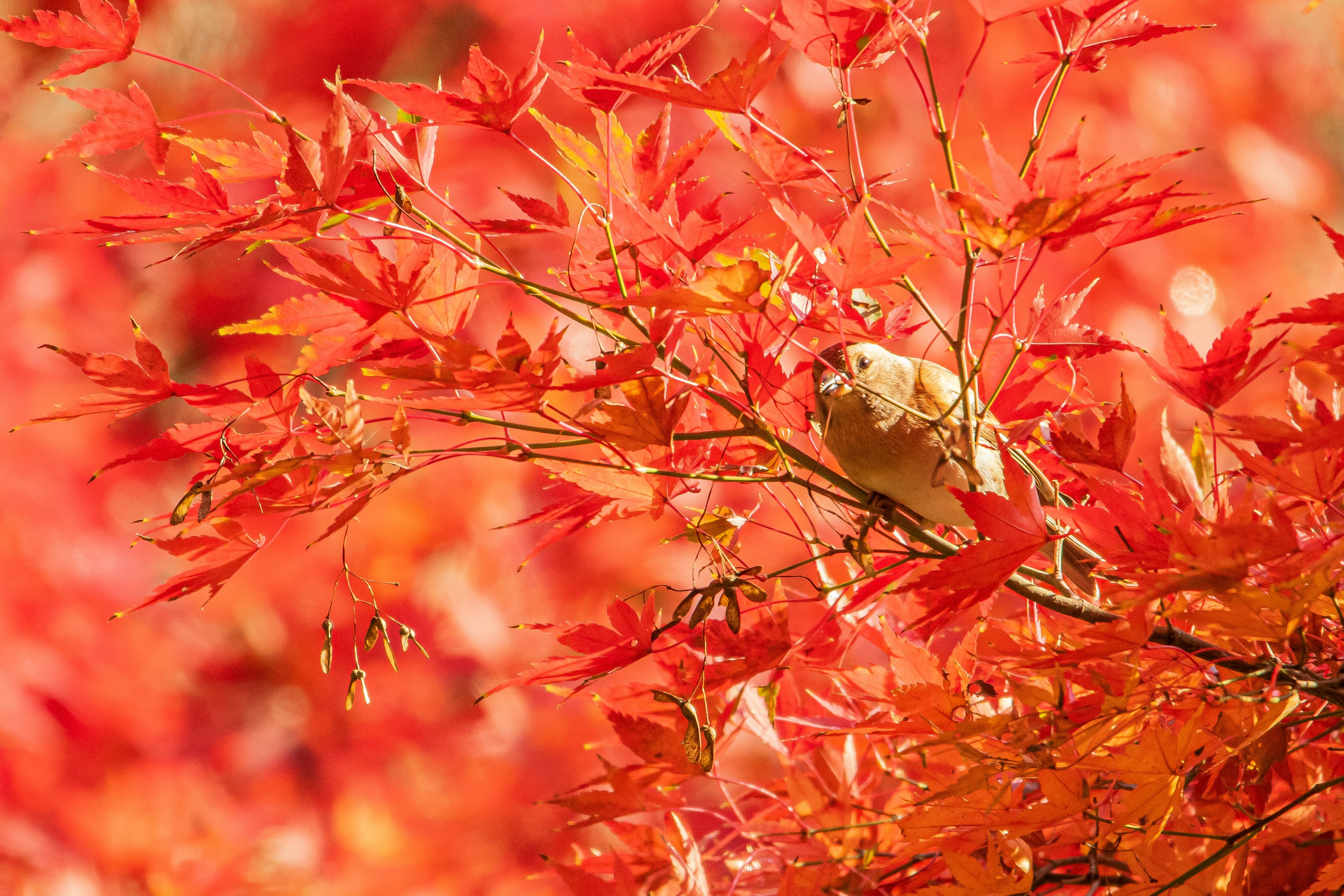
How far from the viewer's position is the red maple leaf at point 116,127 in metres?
0.35

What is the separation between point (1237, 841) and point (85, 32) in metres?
0.50

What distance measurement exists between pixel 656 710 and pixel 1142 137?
46.0 inches

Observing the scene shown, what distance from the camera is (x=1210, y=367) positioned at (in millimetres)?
351

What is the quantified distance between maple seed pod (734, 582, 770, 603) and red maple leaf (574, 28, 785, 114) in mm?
170

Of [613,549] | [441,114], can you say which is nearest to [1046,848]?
[441,114]

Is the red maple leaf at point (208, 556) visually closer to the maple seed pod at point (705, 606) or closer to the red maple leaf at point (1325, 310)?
the maple seed pod at point (705, 606)

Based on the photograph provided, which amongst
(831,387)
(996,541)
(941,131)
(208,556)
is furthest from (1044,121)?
(208,556)

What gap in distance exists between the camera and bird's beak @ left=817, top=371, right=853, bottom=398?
1.70ft

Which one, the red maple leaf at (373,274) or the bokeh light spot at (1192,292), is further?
the bokeh light spot at (1192,292)

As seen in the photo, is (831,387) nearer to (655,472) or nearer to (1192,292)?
(655,472)

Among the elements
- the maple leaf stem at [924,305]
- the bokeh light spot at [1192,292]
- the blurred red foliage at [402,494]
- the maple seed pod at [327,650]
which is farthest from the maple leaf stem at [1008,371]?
the bokeh light spot at [1192,292]

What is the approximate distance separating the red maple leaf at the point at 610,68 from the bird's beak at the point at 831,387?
21 cm

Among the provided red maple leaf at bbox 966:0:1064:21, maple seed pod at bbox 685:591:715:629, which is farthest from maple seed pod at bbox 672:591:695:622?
red maple leaf at bbox 966:0:1064:21

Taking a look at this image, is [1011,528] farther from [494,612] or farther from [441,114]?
[494,612]
